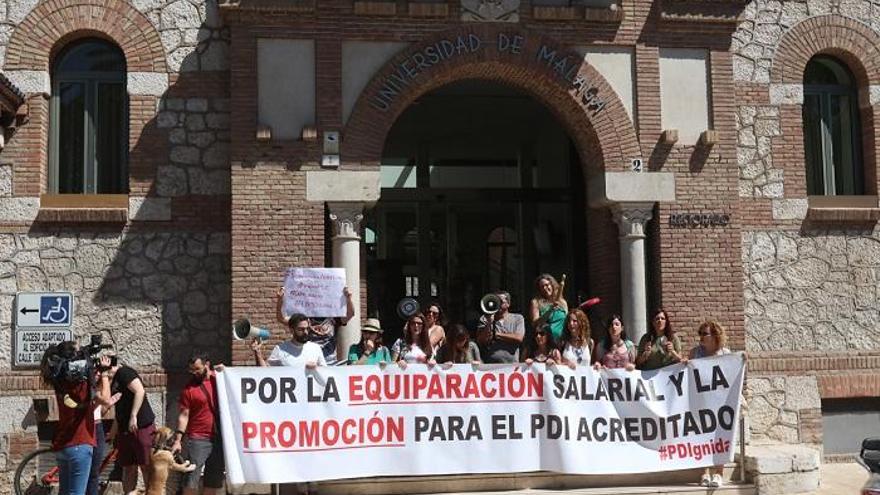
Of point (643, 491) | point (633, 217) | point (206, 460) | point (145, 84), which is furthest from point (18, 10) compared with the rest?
point (643, 491)

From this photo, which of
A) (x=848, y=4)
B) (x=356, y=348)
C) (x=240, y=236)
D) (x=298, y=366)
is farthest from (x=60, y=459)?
(x=848, y=4)

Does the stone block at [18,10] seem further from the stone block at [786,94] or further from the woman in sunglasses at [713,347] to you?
the stone block at [786,94]

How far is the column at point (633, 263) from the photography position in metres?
12.0

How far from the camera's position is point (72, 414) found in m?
7.51

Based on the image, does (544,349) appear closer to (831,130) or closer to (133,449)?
(133,449)

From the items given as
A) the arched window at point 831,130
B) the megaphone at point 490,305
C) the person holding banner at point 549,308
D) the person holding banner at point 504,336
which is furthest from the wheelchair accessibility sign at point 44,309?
the arched window at point 831,130

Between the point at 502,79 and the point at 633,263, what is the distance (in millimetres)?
2940

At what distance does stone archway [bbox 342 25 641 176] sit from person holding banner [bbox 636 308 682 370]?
3.00 metres

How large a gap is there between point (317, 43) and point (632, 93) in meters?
4.09

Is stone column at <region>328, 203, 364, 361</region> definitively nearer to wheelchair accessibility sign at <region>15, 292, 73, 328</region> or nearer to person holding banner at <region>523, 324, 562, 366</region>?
person holding banner at <region>523, 324, 562, 366</region>

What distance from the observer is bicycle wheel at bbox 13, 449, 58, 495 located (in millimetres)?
10734

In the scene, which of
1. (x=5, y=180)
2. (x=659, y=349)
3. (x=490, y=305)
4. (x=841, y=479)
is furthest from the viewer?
(x=5, y=180)

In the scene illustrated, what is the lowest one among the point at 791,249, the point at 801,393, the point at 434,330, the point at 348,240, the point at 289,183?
the point at 801,393

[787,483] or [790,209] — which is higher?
[790,209]
